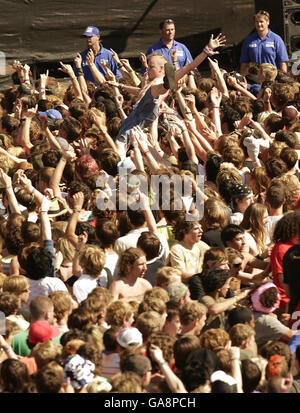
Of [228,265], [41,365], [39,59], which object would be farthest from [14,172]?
[39,59]

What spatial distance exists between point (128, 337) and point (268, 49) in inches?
359

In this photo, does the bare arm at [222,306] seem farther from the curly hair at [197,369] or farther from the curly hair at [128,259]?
the curly hair at [197,369]

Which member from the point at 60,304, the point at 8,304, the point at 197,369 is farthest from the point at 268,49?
the point at 197,369

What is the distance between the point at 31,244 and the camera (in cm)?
809

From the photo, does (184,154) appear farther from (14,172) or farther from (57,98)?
(57,98)

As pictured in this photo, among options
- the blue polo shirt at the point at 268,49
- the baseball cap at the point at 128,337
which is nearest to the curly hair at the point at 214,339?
the baseball cap at the point at 128,337

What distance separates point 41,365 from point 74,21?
1097cm

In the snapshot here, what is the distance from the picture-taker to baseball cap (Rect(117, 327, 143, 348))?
6.39 metres

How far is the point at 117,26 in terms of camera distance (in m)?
16.6

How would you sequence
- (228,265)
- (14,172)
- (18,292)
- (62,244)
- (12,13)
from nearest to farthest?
(18,292) < (228,265) < (62,244) < (14,172) < (12,13)

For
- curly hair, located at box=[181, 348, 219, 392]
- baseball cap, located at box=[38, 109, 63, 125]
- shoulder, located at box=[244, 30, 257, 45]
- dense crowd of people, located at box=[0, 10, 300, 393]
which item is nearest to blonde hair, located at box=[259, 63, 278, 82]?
dense crowd of people, located at box=[0, 10, 300, 393]

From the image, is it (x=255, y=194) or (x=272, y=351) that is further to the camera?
(x=255, y=194)

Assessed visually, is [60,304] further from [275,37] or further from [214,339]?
[275,37]

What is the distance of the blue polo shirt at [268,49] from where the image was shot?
1474 cm
